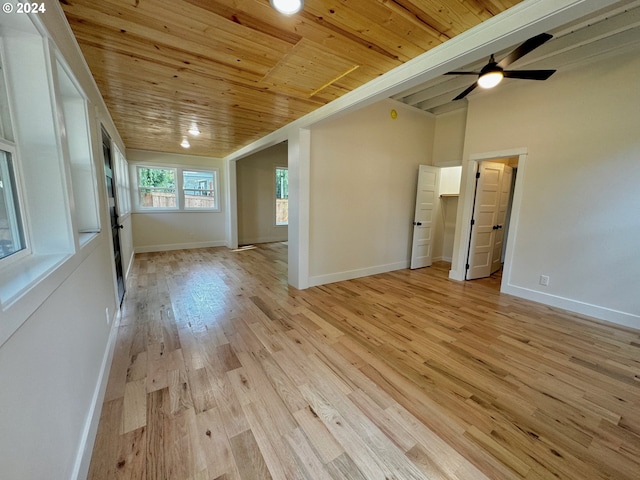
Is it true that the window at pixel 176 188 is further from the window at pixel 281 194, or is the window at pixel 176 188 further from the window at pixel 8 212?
the window at pixel 8 212

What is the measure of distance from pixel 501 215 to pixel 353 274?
3093 mm

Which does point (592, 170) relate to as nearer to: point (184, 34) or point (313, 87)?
point (313, 87)

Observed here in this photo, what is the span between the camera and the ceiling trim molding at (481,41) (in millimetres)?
1331

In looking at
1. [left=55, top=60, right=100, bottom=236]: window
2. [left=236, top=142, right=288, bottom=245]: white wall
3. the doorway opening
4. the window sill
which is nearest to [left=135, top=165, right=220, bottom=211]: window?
[left=236, top=142, right=288, bottom=245]: white wall

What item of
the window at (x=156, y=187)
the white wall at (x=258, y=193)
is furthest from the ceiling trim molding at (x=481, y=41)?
the window at (x=156, y=187)

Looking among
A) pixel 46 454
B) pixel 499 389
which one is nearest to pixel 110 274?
pixel 46 454

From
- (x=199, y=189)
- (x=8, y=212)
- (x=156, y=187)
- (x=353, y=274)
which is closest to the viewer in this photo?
(x=8, y=212)

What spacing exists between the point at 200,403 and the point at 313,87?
2880mm

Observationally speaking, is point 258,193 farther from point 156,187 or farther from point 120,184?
point 120,184

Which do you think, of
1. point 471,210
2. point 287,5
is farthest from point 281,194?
point 287,5

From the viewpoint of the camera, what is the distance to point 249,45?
1912 mm

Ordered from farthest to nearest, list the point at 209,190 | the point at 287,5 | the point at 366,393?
the point at 209,190
the point at 366,393
the point at 287,5

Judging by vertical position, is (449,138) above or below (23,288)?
above

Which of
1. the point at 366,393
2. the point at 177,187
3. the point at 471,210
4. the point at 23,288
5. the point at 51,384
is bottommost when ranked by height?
the point at 366,393
